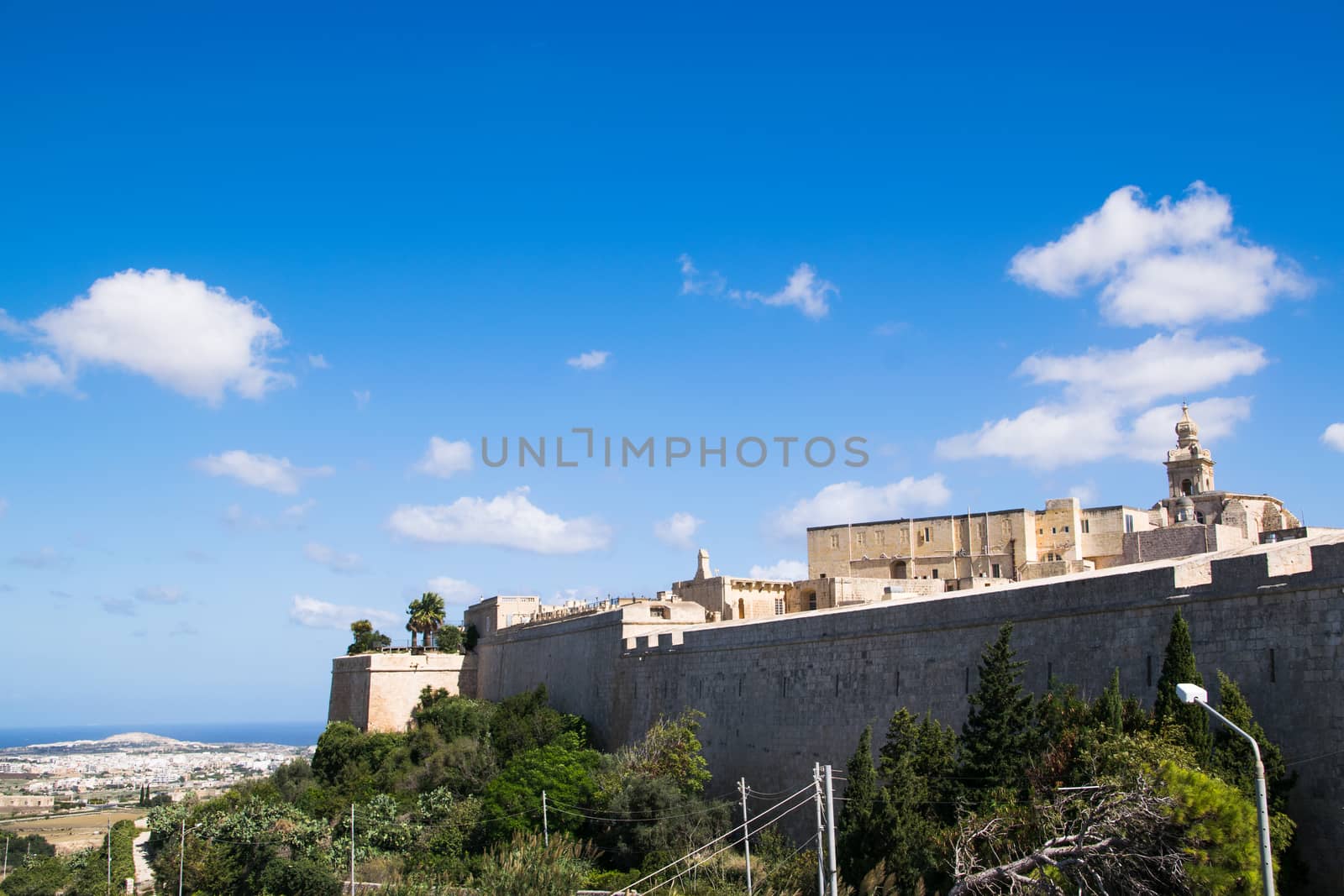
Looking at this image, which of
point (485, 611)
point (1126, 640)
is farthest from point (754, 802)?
point (485, 611)

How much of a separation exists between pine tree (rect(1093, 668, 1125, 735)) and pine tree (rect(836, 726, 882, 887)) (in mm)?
4250

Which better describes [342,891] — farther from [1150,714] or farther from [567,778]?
Answer: [1150,714]

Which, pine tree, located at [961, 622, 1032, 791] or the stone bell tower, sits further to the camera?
the stone bell tower

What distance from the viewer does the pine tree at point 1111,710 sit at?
17.1 metres

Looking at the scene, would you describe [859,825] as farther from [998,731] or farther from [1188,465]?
[1188,465]

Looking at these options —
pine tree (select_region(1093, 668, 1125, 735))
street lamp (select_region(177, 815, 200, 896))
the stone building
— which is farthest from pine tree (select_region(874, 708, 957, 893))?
street lamp (select_region(177, 815, 200, 896))

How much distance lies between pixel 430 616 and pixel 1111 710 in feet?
142

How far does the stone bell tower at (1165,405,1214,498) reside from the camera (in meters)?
44.9

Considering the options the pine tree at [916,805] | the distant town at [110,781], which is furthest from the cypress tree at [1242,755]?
the distant town at [110,781]

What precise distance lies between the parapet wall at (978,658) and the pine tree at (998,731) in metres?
1.58

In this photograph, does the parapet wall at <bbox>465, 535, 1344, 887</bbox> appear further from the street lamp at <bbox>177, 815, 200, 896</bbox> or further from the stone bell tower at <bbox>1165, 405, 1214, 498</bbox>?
the stone bell tower at <bbox>1165, 405, 1214, 498</bbox>

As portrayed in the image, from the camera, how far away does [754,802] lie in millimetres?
27625

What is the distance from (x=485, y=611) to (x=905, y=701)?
105ft

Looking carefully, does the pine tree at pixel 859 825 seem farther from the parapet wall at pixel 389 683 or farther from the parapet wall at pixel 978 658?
the parapet wall at pixel 389 683
